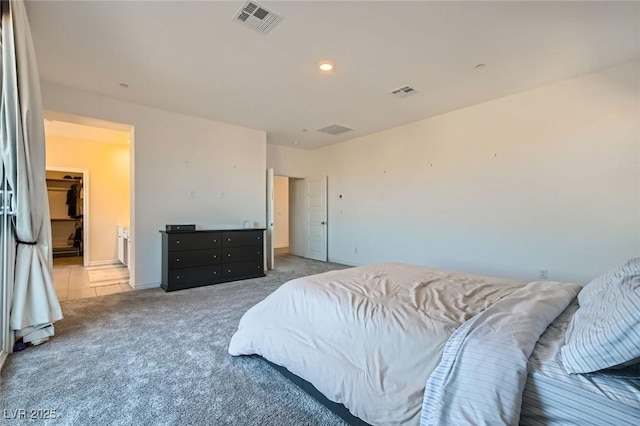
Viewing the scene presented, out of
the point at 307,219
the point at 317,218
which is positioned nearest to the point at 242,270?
the point at 317,218

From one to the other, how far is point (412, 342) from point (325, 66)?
296cm

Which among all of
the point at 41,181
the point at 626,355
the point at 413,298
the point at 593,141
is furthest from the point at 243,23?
the point at 593,141

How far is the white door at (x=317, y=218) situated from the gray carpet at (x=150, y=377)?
13.1 ft

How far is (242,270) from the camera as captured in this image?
5102 mm

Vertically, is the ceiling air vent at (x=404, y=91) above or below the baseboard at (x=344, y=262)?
above

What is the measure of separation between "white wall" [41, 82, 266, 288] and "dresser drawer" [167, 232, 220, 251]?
47 cm

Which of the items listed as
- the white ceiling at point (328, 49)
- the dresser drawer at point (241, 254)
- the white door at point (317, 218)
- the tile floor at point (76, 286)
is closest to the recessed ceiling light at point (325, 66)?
the white ceiling at point (328, 49)

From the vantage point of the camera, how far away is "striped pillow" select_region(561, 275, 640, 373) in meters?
0.94

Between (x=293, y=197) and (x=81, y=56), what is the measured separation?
18.2 ft

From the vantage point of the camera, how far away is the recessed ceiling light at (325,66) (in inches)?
126

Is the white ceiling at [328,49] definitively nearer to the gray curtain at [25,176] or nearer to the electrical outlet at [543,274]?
the gray curtain at [25,176]

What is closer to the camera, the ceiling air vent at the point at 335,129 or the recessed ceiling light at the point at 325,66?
the recessed ceiling light at the point at 325,66

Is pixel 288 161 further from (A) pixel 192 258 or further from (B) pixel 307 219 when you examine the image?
(A) pixel 192 258

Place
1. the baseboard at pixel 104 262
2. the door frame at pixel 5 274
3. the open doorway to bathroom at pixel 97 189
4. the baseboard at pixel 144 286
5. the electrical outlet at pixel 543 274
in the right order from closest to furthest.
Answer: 1. the door frame at pixel 5 274
2. the electrical outlet at pixel 543 274
3. the baseboard at pixel 144 286
4. the open doorway to bathroom at pixel 97 189
5. the baseboard at pixel 104 262
